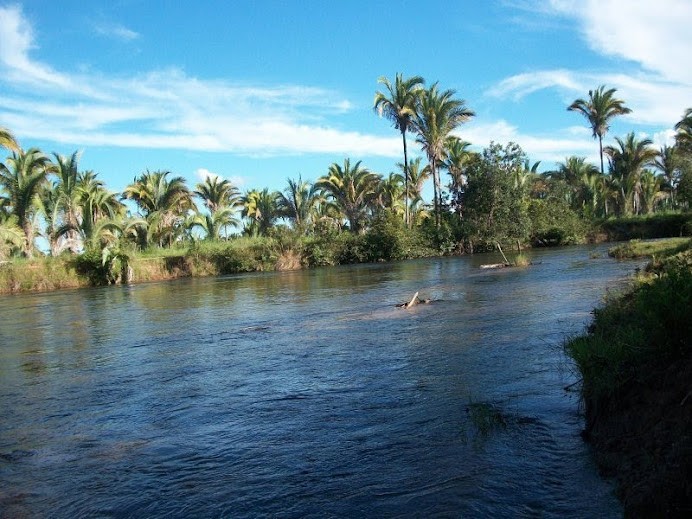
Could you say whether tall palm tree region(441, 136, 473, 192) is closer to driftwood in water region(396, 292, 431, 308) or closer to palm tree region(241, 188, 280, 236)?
palm tree region(241, 188, 280, 236)

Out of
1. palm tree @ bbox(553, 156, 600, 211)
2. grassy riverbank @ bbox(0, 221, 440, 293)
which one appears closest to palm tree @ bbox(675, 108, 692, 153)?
palm tree @ bbox(553, 156, 600, 211)

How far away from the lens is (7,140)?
28562 mm

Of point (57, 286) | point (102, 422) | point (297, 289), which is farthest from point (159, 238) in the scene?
point (102, 422)

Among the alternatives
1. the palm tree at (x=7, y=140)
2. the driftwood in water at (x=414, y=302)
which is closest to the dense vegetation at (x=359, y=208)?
the palm tree at (x=7, y=140)

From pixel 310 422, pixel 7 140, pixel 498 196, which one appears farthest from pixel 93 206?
pixel 310 422

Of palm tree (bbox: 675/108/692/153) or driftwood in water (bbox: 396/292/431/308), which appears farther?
palm tree (bbox: 675/108/692/153)

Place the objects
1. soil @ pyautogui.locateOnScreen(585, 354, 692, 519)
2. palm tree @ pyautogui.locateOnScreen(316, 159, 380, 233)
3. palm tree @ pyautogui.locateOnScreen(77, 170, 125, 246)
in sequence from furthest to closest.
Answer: palm tree @ pyautogui.locateOnScreen(316, 159, 380, 233) < palm tree @ pyautogui.locateOnScreen(77, 170, 125, 246) < soil @ pyautogui.locateOnScreen(585, 354, 692, 519)

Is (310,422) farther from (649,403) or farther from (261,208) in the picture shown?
(261,208)

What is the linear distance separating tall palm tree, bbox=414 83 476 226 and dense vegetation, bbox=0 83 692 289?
11 cm

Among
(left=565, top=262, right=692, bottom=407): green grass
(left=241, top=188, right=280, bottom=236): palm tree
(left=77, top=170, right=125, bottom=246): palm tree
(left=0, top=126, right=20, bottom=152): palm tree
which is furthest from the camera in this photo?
(left=241, top=188, right=280, bottom=236): palm tree

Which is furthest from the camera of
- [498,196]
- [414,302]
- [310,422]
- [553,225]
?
[553,225]

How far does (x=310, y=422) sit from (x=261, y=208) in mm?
69752

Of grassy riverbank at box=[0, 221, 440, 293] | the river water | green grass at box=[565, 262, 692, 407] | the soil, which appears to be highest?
grassy riverbank at box=[0, 221, 440, 293]

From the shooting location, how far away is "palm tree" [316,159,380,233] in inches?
2400
